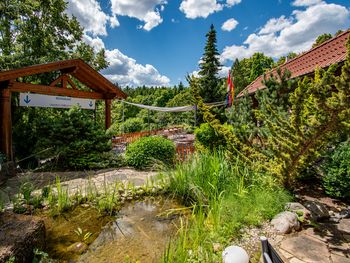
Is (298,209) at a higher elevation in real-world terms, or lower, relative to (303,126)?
lower

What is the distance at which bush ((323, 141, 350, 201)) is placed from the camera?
310cm

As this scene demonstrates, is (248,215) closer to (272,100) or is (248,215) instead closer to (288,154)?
(288,154)

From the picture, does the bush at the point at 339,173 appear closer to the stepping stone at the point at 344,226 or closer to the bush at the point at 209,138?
the stepping stone at the point at 344,226

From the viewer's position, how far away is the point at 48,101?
243 inches

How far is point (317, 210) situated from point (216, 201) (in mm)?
1409

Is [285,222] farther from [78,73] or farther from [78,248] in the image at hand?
[78,73]

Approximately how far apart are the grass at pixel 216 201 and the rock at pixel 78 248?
1.05 metres

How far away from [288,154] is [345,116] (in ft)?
2.86

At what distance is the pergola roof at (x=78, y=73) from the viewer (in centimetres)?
516

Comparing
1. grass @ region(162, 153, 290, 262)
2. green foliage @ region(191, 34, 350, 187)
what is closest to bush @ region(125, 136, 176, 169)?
grass @ region(162, 153, 290, 262)

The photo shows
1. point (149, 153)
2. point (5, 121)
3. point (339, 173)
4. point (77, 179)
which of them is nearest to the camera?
point (339, 173)

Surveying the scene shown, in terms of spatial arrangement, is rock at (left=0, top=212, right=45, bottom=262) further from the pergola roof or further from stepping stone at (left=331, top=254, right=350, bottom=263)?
the pergola roof

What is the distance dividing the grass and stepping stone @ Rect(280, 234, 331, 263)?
1.35ft

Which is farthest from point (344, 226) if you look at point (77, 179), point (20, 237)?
point (77, 179)
